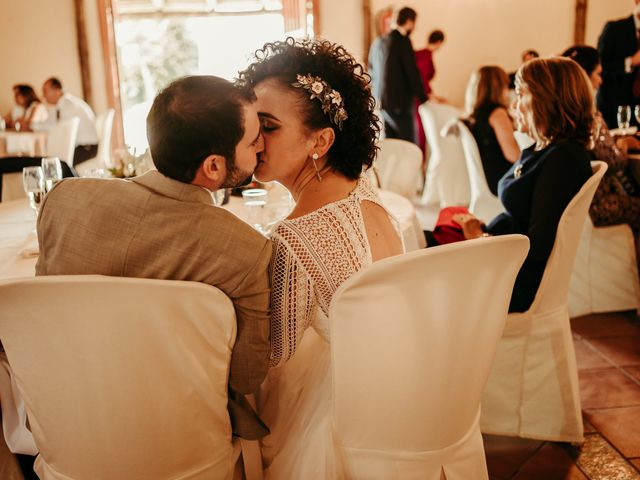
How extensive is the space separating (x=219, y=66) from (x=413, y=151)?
8.27 metres

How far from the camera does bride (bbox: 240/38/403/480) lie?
1283 mm

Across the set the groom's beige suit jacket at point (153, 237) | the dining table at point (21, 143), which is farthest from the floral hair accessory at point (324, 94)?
the dining table at point (21, 143)

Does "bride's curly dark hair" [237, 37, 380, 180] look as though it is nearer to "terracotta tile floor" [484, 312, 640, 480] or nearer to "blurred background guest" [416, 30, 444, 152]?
"terracotta tile floor" [484, 312, 640, 480]

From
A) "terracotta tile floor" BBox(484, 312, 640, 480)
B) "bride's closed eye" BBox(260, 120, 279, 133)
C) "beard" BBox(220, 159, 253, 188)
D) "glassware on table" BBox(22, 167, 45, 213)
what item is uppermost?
"bride's closed eye" BBox(260, 120, 279, 133)

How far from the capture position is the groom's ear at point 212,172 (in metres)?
1.18

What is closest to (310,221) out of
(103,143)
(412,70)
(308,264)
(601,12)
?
(308,264)

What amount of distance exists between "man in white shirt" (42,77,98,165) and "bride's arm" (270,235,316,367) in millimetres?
5369

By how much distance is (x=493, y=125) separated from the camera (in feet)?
12.3

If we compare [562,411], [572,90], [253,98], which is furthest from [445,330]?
[572,90]

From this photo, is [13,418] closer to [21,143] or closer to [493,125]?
[493,125]

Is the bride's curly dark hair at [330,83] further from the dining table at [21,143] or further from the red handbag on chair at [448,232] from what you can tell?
the dining table at [21,143]

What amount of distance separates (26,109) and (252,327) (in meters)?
6.58

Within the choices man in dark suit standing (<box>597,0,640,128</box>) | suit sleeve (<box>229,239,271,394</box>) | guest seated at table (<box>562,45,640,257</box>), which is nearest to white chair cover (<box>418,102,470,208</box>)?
man in dark suit standing (<box>597,0,640,128</box>)

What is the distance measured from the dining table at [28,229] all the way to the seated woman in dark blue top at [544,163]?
0.85ft
